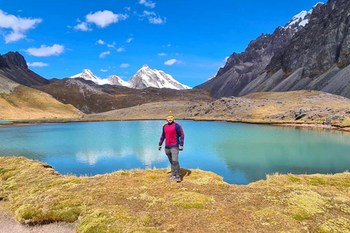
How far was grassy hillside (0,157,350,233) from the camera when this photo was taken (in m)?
14.9

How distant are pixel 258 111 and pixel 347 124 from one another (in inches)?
2770

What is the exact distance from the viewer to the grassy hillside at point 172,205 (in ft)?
48.8

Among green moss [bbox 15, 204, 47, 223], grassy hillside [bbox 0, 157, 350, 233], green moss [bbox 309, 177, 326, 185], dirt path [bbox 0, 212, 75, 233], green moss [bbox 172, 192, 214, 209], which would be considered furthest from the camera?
green moss [bbox 309, 177, 326, 185]

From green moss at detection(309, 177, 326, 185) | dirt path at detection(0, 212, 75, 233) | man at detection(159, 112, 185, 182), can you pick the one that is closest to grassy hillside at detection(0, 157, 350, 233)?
green moss at detection(309, 177, 326, 185)

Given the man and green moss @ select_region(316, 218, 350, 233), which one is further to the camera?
the man

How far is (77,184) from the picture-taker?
22625 mm

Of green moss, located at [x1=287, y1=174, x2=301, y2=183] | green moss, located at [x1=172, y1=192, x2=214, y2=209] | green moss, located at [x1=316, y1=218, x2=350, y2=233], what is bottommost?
green moss, located at [x1=287, y1=174, x2=301, y2=183]

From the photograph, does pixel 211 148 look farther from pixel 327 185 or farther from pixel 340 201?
pixel 340 201

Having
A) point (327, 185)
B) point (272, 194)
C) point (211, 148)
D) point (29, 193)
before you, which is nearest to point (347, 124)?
point (211, 148)

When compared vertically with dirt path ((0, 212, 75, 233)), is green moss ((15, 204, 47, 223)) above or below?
above

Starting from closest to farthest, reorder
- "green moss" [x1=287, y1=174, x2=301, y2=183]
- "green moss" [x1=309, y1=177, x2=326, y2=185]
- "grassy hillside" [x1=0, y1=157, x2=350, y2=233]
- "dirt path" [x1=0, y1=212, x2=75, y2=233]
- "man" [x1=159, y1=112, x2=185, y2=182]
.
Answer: "grassy hillside" [x1=0, y1=157, x2=350, y2=233] → "dirt path" [x1=0, y1=212, x2=75, y2=233] → "man" [x1=159, y1=112, x2=185, y2=182] → "green moss" [x1=309, y1=177, x2=326, y2=185] → "green moss" [x1=287, y1=174, x2=301, y2=183]

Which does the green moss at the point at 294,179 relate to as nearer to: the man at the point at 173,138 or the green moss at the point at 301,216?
the man at the point at 173,138

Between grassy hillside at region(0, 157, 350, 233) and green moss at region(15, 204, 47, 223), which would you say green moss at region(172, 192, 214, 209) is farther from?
green moss at region(15, 204, 47, 223)

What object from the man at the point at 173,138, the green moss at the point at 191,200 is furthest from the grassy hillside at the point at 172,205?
the man at the point at 173,138
